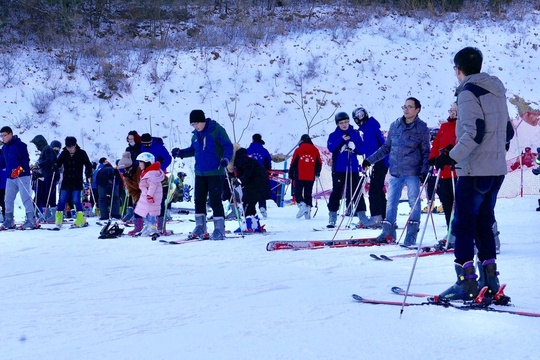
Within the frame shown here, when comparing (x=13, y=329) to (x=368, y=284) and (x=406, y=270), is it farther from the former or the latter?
(x=406, y=270)

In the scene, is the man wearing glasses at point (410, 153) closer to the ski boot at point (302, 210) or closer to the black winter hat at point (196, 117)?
the black winter hat at point (196, 117)

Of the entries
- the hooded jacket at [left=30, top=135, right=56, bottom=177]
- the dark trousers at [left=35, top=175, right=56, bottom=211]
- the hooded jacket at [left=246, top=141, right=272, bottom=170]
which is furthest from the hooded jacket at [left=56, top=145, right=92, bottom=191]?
the hooded jacket at [left=246, top=141, right=272, bottom=170]

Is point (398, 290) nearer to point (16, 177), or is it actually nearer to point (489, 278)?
point (489, 278)

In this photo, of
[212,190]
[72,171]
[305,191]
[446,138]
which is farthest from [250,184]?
[72,171]

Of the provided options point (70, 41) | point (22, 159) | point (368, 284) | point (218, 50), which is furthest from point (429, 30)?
point (368, 284)

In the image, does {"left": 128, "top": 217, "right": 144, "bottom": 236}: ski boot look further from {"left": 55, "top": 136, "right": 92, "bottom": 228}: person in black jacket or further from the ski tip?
the ski tip

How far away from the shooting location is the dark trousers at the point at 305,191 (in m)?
13.4

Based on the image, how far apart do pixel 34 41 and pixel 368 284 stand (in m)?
25.9

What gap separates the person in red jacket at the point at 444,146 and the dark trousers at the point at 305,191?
599cm

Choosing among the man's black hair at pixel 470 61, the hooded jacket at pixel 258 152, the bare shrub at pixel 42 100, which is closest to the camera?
the man's black hair at pixel 470 61

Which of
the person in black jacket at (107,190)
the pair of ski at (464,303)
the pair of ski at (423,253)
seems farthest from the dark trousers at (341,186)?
the pair of ski at (464,303)

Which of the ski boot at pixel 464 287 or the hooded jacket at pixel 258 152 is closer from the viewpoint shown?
the ski boot at pixel 464 287

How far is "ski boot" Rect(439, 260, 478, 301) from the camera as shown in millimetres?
4344

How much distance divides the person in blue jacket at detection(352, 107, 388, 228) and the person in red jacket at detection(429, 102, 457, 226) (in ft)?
7.48
